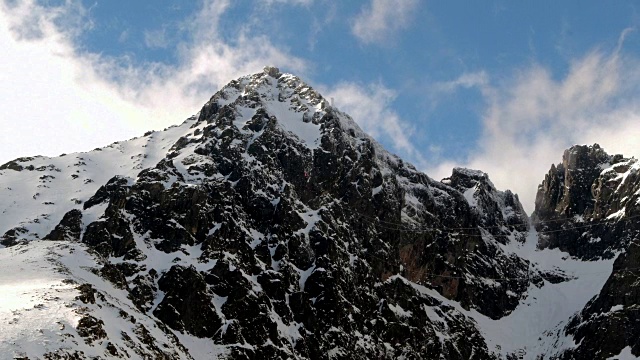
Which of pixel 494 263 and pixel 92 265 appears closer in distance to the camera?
pixel 92 265

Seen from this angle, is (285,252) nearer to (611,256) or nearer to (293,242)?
(293,242)

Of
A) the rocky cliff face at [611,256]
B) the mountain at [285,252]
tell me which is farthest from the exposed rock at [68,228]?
the rocky cliff face at [611,256]

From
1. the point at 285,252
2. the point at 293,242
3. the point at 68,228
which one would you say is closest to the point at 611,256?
the point at 293,242

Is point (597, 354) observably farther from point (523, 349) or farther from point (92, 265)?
point (92, 265)

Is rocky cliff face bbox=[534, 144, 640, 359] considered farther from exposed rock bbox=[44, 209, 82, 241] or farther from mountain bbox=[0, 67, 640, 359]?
exposed rock bbox=[44, 209, 82, 241]

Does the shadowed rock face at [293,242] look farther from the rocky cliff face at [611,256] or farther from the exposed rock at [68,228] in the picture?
the rocky cliff face at [611,256]

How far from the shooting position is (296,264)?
13288 centimetres

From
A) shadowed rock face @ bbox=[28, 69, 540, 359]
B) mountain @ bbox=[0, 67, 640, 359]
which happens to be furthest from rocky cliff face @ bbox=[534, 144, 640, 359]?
shadowed rock face @ bbox=[28, 69, 540, 359]

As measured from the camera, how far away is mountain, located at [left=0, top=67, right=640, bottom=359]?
105750 millimetres

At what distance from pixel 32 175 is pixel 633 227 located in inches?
5732

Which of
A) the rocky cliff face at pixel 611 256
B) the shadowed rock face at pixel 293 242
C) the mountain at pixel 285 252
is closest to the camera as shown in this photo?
the mountain at pixel 285 252

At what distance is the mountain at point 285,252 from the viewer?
105750mm

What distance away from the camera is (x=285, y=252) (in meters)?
131

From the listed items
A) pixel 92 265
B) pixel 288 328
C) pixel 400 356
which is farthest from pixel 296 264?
pixel 92 265
